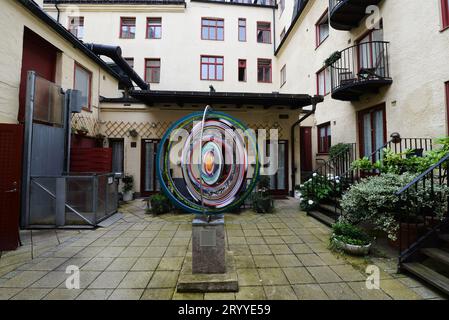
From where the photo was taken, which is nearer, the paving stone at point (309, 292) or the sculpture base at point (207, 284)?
the paving stone at point (309, 292)

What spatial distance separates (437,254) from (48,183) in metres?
7.38

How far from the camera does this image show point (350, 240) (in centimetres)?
357

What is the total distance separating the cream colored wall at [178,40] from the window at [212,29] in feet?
0.91

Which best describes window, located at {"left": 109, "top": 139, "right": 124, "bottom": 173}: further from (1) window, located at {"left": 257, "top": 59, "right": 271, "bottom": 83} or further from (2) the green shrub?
(1) window, located at {"left": 257, "top": 59, "right": 271, "bottom": 83}

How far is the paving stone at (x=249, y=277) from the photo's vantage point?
279 centimetres

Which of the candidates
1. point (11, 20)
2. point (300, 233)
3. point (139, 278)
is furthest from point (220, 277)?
point (11, 20)

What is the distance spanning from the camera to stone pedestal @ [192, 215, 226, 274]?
9.23 ft

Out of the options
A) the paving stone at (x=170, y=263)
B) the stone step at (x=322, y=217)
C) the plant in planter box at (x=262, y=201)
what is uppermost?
the plant in planter box at (x=262, y=201)

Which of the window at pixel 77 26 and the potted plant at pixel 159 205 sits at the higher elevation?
the window at pixel 77 26

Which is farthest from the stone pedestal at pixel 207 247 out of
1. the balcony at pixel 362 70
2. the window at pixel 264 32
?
the window at pixel 264 32

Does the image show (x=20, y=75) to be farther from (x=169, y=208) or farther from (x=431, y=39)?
(x=431, y=39)

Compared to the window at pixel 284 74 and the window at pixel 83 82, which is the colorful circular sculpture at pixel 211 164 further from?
the window at pixel 284 74

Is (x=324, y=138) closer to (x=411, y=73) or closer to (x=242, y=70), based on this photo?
(x=411, y=73)

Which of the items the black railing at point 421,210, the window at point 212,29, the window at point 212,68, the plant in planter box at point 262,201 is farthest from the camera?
the window at point 212,29
